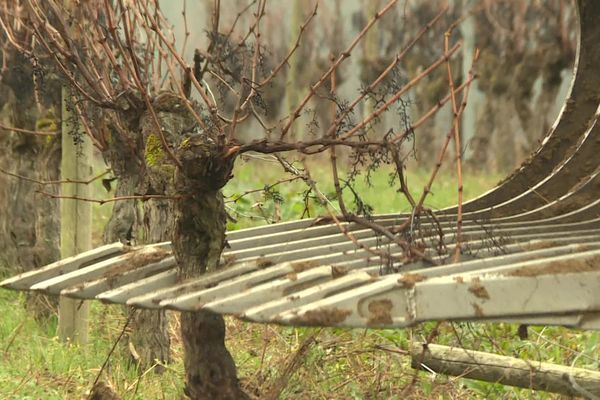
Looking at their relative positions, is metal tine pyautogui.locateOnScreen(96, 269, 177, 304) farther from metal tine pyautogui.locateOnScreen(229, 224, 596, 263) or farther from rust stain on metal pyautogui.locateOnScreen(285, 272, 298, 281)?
rust stain on metal pyautogui.locateOnScreen(285, 272, 298, 281)

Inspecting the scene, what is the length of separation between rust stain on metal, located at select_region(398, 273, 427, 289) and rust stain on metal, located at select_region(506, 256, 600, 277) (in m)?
0.27

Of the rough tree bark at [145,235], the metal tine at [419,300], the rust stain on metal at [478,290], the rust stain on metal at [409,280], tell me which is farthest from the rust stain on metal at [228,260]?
the rough tree bark at [145,235]

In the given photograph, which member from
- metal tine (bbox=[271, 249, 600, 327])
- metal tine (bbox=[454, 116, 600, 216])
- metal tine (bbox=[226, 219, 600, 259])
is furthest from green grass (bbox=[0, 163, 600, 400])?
metal tine (bbox=[271, 249, 600, 327])

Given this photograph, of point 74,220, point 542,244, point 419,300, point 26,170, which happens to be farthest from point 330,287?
point 26,170

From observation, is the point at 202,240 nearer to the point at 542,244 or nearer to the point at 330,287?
the point at 330,287

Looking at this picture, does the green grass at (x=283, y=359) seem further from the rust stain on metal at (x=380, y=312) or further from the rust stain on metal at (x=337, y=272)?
the rust stain on metal at (x=380, y=312)

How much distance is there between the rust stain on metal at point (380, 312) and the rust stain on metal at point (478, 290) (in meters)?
0.24

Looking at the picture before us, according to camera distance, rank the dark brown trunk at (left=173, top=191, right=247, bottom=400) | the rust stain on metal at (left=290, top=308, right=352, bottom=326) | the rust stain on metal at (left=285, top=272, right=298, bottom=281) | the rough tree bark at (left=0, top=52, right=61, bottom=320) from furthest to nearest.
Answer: the rough tree bark at (left=0, top=52, right=61, bottom=320) < the dark brown trunk at (left=173, top=191, right=247, bottom=400) < the rust stain on metal at (left=285, top=272, right=298, bottom=281) < the rust stain on metal at (left=290, top=308, right=352, bottom=326)

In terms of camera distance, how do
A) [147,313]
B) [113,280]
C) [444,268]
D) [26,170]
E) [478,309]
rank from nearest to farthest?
[478,309], [444,268], [113,280], [147,313], [26,170]

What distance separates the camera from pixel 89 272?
4.02 metres

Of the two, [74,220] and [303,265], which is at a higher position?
[74,220]

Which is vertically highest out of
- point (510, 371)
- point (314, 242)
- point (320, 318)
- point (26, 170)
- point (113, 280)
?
point (26, 170)

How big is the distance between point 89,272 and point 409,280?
1.35 m

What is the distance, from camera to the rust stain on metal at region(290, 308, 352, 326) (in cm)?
308
